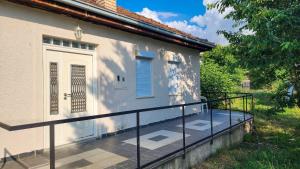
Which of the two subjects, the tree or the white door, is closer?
the tree

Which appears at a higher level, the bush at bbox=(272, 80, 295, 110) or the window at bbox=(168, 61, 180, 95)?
the window at bbox=(168, 61, 180, 95)

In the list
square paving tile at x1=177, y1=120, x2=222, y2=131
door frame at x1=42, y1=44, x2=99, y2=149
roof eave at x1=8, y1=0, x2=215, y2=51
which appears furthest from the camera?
square paving tile at x1=177, y1=120, x2=222, y2=131

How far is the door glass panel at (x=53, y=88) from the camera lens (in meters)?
5.12

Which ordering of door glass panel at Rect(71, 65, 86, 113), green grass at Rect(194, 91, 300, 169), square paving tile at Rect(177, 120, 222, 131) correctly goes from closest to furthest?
1. green grass at Rect(194, 91, 300, 169)
2. door glass panel at Rect(71, 65, 86, 113)
3. square paving tile at Rect(177, 120, 222, 131)

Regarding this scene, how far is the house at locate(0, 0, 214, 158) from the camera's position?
445 cm

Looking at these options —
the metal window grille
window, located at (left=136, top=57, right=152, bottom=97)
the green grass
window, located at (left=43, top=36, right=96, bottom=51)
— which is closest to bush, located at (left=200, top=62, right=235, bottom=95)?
the green grass

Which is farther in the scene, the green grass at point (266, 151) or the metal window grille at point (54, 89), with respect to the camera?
the green grass at point (266, 151)

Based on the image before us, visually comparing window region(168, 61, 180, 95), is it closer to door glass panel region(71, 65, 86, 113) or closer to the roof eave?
the roof eave

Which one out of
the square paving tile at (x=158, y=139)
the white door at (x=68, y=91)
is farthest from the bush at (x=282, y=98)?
the white door at (x=68, y=91)

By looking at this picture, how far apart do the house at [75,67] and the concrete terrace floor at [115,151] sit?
0.34 meters

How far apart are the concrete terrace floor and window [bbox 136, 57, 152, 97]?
1.31 m

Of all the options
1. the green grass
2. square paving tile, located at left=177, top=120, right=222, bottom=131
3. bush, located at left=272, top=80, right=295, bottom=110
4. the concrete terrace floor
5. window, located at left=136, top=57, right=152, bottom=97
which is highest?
window, located at left=136, top=57, right=152, bottom=97

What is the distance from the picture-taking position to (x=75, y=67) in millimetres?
5633

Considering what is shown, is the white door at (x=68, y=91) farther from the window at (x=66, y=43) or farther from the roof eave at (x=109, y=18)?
the roof eave at (x=109, y=18)
